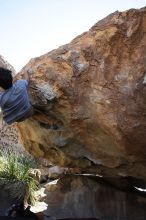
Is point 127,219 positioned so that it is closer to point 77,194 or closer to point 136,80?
point 77,194

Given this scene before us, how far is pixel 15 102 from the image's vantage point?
5.78 meters

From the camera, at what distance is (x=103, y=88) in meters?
5.96

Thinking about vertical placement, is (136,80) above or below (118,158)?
above

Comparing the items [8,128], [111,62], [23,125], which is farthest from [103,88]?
[8,128]

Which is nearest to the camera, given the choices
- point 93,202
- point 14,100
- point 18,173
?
point 14,100

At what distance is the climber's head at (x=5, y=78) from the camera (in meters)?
5.59

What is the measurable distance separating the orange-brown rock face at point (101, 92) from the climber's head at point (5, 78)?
1.66ft

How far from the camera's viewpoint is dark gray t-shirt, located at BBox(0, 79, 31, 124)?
5785 mm

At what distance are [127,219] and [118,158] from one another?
5.15 feet

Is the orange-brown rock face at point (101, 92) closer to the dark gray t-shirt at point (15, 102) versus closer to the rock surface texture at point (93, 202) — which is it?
the dark gray t-shirt at point (15, 102)

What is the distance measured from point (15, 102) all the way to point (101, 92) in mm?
1319

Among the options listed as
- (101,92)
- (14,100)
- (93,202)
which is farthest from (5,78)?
(93,202)

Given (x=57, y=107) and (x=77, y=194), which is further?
(x=77, y=194)

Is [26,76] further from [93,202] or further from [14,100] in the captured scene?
[93,202]
